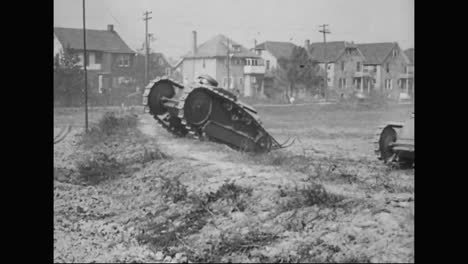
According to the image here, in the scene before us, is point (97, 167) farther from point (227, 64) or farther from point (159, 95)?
point (159, 95)

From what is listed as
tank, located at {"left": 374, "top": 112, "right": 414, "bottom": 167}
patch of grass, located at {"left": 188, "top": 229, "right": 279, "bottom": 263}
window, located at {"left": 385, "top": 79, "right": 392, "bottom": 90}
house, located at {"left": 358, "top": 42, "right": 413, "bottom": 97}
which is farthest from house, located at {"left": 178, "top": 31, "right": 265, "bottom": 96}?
patch of grass, located at {"left": 188, "top": 229, "right": 279, "bottom": 263}

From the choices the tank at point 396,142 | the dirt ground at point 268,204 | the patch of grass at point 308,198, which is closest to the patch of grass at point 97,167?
the dirt ground at point 268,204

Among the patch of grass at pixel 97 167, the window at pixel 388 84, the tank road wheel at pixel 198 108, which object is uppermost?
the window at pixel 388 84

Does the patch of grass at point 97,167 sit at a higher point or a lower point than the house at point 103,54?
lower

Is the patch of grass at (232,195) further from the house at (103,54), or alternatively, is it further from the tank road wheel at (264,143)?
the house at (103,54)

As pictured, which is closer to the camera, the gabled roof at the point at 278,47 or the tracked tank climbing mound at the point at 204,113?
the gabled roof at the point at 278,47

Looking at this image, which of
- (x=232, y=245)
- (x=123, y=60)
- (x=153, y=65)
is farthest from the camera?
(x=153, y=65)

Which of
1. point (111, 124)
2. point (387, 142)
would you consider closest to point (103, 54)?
point (111, 124)
